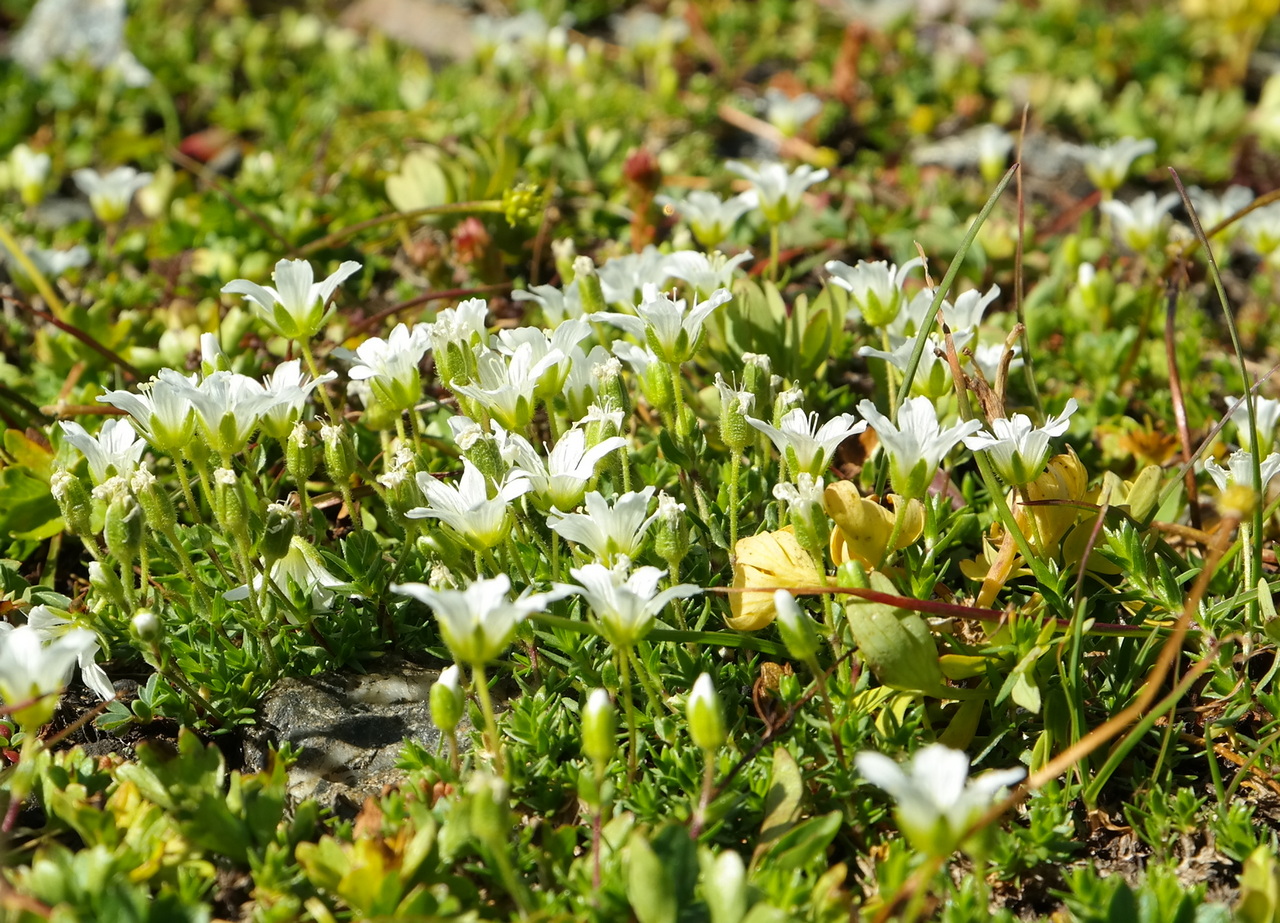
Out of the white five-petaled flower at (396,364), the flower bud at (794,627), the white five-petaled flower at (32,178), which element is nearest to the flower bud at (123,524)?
the white five-petaled flower at (396,364)

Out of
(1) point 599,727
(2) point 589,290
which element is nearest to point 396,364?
(2) point 589,290

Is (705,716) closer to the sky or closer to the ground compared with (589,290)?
closer to the ground

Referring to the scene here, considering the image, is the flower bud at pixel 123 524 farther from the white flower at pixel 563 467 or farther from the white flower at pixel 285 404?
the white flower at pixel 563 467

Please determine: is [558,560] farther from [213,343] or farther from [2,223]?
[2,223]

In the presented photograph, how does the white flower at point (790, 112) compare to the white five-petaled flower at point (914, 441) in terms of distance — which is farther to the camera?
the white flower at point (790, 112)

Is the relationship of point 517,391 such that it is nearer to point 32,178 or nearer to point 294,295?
point 294,295
